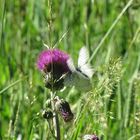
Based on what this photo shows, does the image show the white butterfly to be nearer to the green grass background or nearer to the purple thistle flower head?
the purple thistle flower head

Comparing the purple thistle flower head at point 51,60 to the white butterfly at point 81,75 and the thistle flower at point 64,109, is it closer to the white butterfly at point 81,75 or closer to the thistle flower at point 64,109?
the white butterfly at point 81,75

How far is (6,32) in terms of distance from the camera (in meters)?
3.82

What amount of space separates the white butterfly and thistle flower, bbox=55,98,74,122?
74 millimetres

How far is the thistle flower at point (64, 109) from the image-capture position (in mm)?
1751

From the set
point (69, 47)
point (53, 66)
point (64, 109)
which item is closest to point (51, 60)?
point (53, 66)

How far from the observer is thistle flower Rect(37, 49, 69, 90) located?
1.81 metres

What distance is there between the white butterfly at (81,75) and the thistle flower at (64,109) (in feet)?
0.24

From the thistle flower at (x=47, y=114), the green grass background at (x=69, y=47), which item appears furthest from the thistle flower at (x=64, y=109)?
the green grass background at (x=69, y=47)

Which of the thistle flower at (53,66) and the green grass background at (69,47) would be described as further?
the green grass background at (69,47)

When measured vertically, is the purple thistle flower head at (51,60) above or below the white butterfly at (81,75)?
above

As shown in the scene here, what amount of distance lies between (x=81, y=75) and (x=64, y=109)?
13 cm

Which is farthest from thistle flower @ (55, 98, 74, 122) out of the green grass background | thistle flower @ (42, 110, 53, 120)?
the green grass background

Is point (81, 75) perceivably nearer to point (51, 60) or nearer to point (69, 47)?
point (51, 60)

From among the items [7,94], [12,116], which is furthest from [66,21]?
[12,116]
